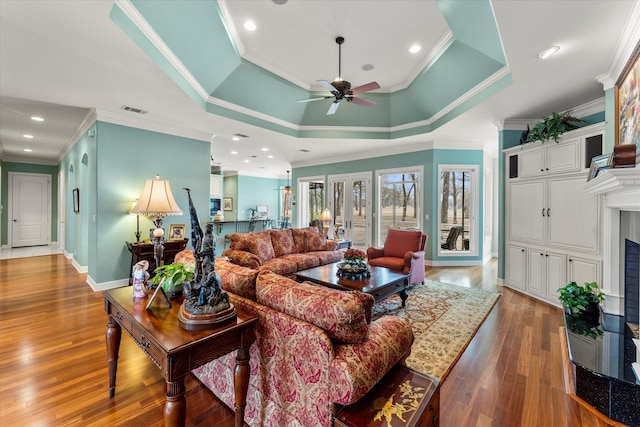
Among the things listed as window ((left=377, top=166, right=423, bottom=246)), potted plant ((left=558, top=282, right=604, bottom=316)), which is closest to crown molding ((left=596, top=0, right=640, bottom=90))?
potted plant ((left=558, top=282, right=604, bottom=316))

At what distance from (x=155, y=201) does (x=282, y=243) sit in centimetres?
215

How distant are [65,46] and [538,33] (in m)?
4.51

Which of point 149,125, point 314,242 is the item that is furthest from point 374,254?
point 149,125

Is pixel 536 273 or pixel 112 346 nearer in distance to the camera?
pixel 112 346

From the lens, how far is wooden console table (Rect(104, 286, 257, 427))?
1224 millimetres

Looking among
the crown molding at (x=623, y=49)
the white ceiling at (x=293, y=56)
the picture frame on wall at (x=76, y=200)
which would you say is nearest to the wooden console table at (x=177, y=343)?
the white ceiling at (x=293, y=56)

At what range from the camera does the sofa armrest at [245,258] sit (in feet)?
13.0

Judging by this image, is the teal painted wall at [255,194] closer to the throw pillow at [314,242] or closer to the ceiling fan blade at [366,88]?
the throw pillow at [314,242]

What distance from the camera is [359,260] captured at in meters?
3.54

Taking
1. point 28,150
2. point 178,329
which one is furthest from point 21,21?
point 28,150

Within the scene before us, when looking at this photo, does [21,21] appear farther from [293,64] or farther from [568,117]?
[568,117]

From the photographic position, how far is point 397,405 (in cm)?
128

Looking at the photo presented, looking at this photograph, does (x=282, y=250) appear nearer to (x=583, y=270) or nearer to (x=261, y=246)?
(x=261, y=246)

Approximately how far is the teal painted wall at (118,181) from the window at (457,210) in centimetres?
547
